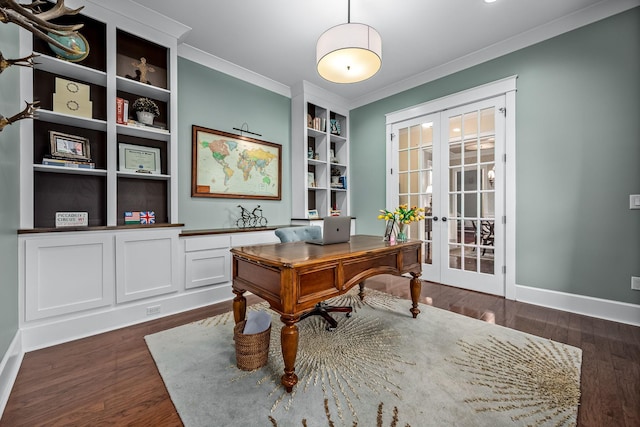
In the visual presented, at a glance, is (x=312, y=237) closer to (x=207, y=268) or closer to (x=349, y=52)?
(x=207, y=268)

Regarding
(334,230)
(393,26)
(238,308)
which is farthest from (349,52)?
(238,308)

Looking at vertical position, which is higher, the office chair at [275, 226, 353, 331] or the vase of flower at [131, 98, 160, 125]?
the vase of flower at [131, 98, 160, 125]

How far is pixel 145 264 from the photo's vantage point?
257cm

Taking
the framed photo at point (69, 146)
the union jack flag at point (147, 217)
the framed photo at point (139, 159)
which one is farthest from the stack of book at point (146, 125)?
the union jack flag at point (147, 217)

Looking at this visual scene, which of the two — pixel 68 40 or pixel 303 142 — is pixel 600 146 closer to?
pixel 303 142

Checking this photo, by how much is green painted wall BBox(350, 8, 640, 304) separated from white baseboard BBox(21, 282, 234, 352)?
369 cm

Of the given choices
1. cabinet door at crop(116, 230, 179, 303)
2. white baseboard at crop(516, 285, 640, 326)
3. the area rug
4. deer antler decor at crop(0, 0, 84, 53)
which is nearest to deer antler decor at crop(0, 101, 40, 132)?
deer antler decor at crop(0, 0, 84, 53)

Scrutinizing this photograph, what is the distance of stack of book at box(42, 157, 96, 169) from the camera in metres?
2.21

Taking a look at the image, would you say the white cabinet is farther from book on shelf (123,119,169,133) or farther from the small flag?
book on shelf (123,119,169,133)

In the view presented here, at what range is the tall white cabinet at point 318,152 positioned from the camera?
13.5 feet

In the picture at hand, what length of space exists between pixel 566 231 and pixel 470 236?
921 millimetres

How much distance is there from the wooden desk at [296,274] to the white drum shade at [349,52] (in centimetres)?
146

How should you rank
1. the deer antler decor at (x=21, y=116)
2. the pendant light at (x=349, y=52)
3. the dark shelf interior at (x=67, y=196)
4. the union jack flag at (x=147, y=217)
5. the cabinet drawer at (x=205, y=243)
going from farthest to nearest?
1. the cabinet drawer at (x=205, y=243)
2. the union jack flag at (x=147, y=217)
3. the dark shelf interior at (x=67, y=196)
4. the pendant light at (x=349, y=52)
5. the deer antler decor at (x=21, y=116)

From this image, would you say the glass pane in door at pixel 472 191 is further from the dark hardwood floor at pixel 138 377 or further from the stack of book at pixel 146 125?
the stack of book at pixel 146 125
